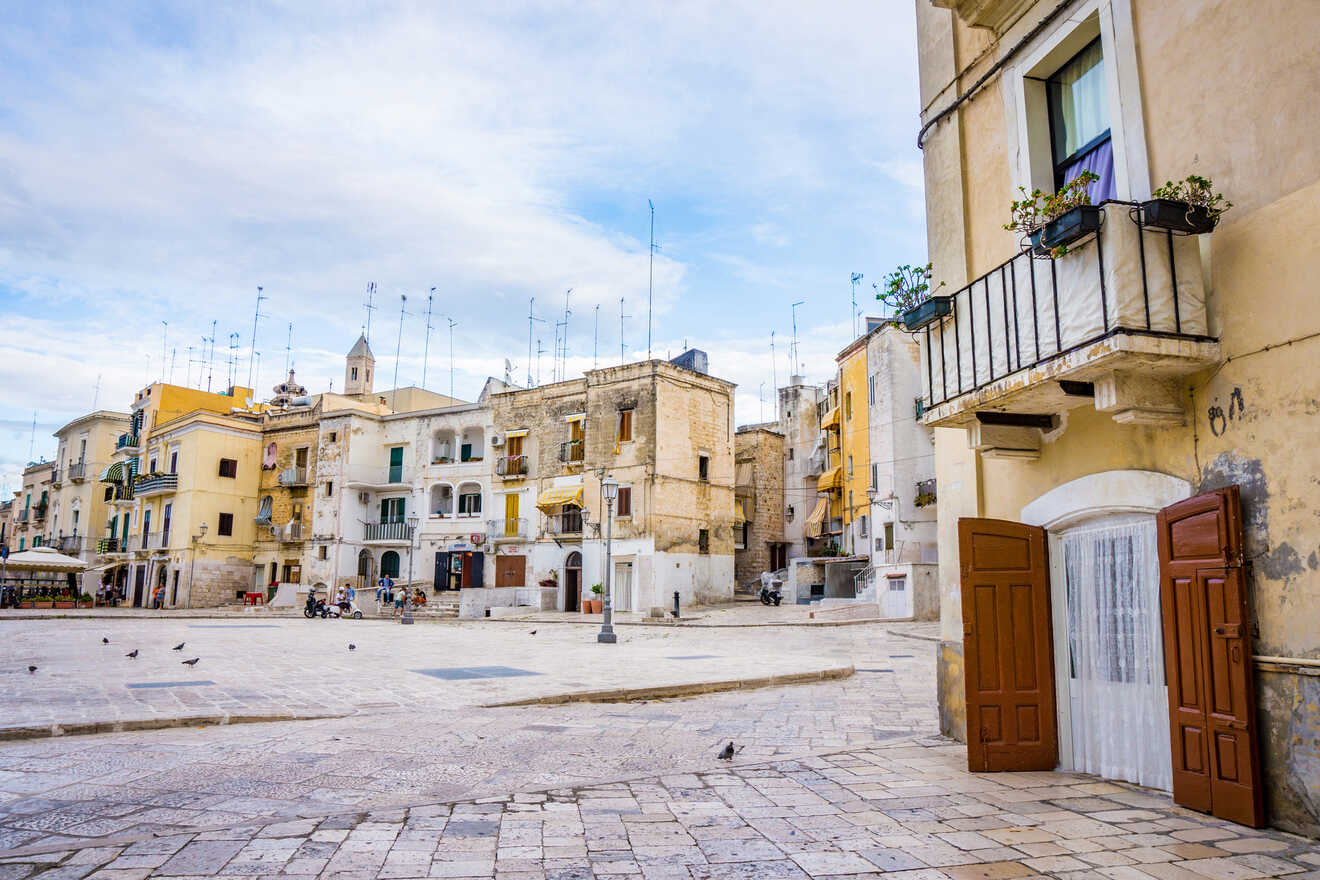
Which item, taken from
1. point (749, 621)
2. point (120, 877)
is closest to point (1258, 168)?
point (120, 877)

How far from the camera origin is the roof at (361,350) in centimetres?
5878

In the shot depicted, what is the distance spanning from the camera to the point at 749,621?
3052cm

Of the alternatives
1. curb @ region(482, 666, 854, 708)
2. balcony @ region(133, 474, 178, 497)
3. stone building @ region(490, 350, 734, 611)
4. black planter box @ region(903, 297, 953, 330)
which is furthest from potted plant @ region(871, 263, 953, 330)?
balcony @ region(133, 474, 178, 497)

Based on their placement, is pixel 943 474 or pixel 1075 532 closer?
pixel 1075 532

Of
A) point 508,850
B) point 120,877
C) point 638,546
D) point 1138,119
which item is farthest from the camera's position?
point 638,546

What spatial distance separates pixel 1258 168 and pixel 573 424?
36163 millimetres

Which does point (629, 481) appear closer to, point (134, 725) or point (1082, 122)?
point (134, 725)

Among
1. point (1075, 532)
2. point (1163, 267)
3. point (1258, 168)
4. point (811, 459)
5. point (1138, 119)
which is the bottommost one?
point (1075, 532)

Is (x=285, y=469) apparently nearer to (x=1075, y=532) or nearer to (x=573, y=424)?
(x=573, y=424)

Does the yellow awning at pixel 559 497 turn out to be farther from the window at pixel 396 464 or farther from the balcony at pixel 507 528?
the window at pixel 396 464

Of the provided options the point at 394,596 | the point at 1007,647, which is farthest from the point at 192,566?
the point at 1007,647

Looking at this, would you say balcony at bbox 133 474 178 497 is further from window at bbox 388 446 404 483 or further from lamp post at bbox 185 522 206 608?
window at bbox 388 446 404 483

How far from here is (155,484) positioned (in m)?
49.2

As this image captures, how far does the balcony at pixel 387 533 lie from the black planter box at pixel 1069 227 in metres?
42.3
